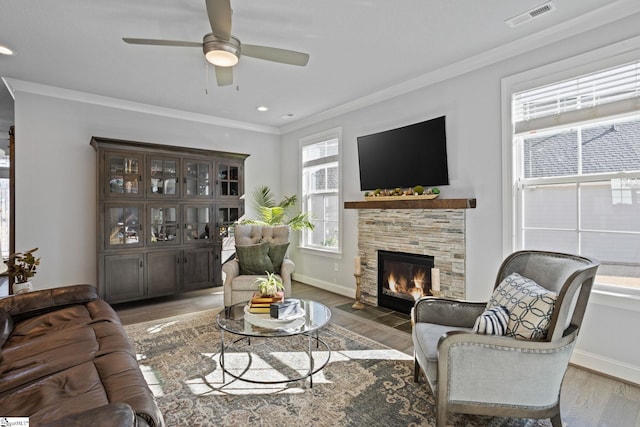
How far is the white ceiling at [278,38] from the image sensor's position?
7.93 feet

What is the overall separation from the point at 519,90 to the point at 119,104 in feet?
15.4

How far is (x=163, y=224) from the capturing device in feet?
14.7

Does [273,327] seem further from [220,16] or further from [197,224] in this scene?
[197,224]

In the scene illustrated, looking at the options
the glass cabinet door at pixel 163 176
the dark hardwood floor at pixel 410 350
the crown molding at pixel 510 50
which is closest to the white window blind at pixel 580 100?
the crown molding at pixel 510 50

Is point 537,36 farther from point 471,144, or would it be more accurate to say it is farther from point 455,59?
point 471,144

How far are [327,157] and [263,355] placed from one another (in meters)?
3.13

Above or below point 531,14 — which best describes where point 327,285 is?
below

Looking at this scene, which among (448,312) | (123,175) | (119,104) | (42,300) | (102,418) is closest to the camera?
(102,418)

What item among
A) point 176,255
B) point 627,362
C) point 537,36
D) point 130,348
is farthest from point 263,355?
point 537,36

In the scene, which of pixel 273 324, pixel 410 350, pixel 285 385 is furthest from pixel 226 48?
pixel 410 350

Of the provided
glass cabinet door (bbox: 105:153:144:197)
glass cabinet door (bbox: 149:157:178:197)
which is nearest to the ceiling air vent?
glass cabinet door (bbox: 149:157:178:197)

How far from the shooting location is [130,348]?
1958 mm

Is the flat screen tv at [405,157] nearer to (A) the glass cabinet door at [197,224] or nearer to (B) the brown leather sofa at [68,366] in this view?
(A) the glass cabinet door at [197,224]

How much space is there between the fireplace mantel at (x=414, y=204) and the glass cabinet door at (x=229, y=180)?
5.73ft
